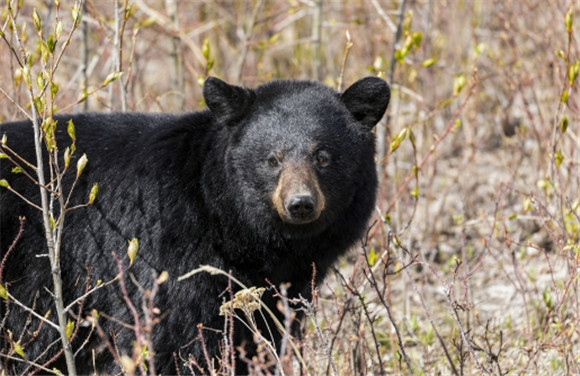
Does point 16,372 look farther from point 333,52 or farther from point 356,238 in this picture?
point 333,52

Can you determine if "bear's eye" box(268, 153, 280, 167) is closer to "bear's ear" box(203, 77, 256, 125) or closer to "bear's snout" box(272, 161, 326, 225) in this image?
"bear's snout" box(272, 161, 326, 225)

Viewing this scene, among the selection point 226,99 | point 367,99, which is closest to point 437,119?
point 367,99

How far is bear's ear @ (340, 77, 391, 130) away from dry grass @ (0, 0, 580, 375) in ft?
2.65

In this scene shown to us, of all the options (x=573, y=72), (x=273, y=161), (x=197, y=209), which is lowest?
(x=197, y=209)

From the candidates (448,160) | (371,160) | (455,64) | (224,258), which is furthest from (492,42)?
(224,258)

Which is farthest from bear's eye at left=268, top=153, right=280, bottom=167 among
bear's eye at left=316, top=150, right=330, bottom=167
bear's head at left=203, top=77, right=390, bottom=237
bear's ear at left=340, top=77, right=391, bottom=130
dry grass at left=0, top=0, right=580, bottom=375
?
dry grass at left=0, top=0, right=580, bottom=375

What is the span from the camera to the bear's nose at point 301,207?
12.7 feet

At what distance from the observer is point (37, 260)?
4258mm

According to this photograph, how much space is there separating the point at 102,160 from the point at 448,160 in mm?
4984

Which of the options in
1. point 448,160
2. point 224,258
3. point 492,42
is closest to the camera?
point 224,258

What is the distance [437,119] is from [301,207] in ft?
17.6

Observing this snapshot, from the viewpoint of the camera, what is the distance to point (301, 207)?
388 centimetres

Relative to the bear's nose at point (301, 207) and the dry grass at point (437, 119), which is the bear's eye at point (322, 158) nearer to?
the bear's nose at point (301, 207)

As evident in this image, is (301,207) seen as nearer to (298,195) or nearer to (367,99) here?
(298,195)
